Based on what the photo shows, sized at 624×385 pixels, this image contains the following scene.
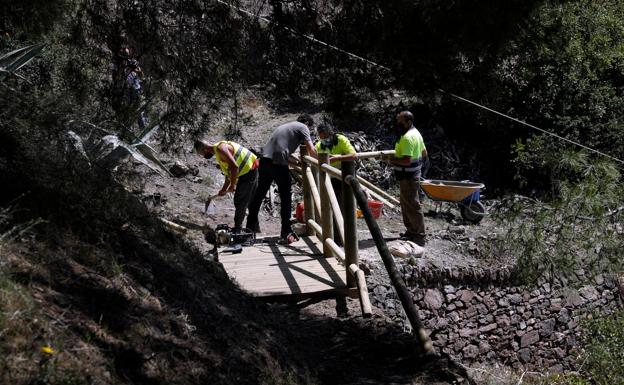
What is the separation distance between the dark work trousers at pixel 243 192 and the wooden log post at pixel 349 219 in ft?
9.44

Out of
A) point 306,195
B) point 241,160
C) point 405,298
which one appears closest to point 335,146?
point 306,195

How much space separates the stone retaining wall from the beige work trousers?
53cm

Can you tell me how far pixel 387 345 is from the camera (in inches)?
237

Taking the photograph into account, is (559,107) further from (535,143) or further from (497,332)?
(535,143)

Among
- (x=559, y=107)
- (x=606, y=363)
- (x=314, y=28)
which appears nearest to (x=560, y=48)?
(x=314, y=28)

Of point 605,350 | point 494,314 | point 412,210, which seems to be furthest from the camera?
point 494,314

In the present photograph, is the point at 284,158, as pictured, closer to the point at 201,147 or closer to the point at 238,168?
the point at 238,168

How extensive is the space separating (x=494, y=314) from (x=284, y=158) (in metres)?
3.75

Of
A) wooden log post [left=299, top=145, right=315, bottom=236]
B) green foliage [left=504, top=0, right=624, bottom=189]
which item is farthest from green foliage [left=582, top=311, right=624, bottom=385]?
green foliage [left=504, top=0, right=624, bottom=189]

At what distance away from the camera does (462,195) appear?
1198cm

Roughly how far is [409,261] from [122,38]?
4725 mm

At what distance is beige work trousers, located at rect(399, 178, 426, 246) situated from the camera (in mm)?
9227

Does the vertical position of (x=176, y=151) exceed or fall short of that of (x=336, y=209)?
it exceeds it

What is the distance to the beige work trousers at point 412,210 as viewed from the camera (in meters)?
9.23
